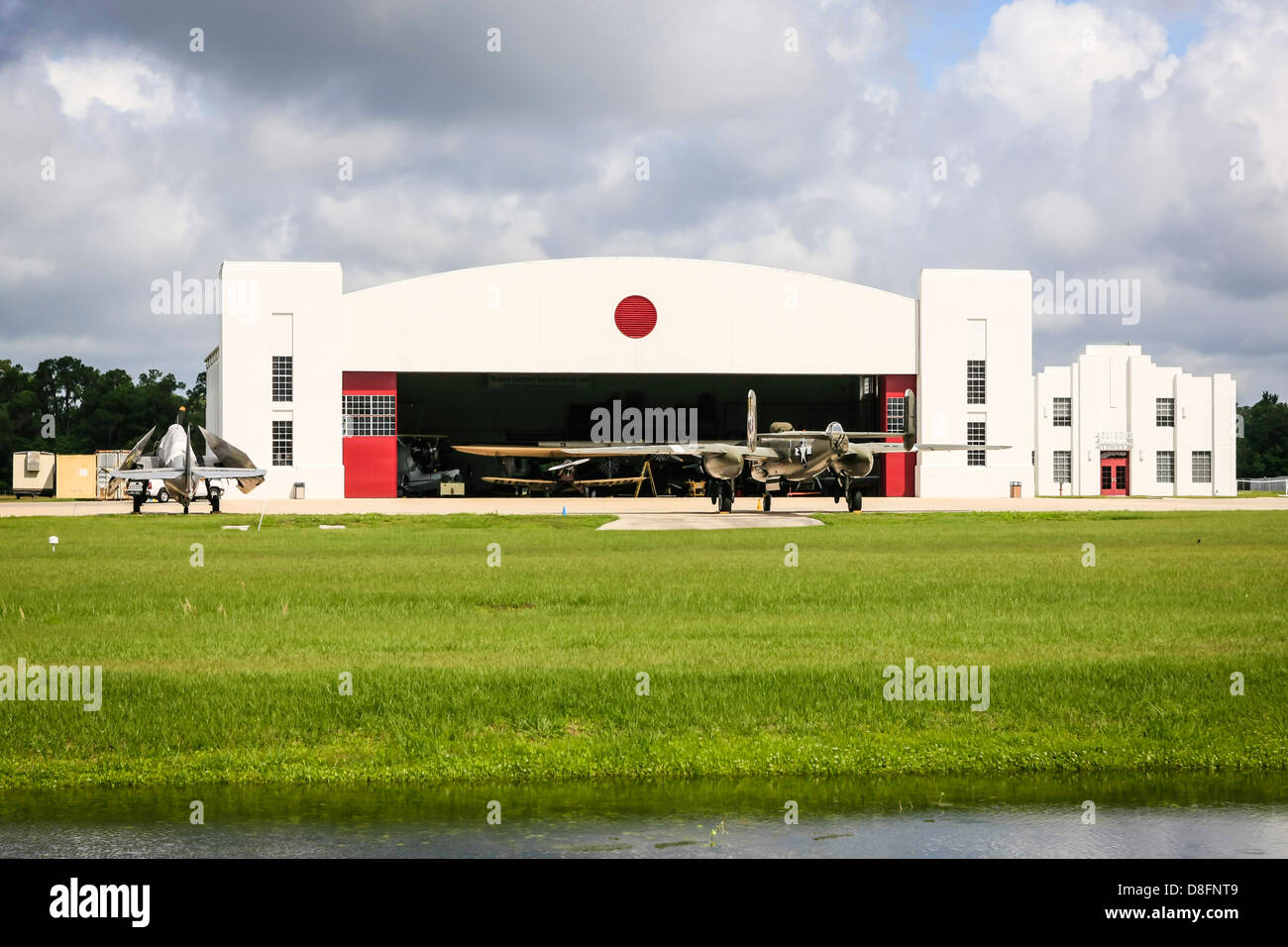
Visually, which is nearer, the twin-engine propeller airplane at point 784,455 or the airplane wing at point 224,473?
the twin-engine propeller airplane at point 784,455

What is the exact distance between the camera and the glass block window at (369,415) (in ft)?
237

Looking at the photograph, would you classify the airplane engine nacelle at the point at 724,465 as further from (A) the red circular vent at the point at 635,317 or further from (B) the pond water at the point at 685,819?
(B) the pond water at the point at 685,819

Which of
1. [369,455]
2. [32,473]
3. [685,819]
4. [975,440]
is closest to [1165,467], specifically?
[975,440]

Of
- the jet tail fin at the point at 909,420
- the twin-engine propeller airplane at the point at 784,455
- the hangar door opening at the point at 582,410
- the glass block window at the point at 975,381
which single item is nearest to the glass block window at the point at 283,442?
the hangar door opening at the point at 582,410

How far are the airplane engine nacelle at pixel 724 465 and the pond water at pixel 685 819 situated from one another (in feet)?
132

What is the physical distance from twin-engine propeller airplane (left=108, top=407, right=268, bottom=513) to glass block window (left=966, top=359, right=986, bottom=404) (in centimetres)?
4239

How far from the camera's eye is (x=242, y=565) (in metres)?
26.4

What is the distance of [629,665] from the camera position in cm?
1405

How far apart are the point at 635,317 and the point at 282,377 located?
814 inches

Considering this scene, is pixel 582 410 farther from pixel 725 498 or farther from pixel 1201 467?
pixel 1201 467

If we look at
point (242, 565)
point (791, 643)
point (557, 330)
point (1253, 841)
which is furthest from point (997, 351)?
point (1253, 841)

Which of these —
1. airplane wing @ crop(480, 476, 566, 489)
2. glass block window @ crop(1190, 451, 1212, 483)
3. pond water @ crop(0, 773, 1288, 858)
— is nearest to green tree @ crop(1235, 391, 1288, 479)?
glass block window @ crop(1190, 451, 1212, 483)

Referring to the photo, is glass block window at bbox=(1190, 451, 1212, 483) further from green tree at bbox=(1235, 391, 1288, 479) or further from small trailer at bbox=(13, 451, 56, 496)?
small trailer at bbox=(13, 451, 56, 496)

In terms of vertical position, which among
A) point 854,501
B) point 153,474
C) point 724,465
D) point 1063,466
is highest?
point 724,465
